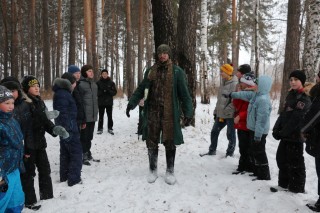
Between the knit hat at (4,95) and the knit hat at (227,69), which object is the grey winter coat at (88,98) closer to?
the knit hat at (227,69)

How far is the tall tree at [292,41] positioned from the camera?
9758mm

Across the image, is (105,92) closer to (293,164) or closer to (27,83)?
(27,83)

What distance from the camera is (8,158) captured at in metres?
3.25

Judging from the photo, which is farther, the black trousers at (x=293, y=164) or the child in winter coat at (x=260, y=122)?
the child in winter coat at (x=260, y=122)

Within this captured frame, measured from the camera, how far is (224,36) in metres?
16.8

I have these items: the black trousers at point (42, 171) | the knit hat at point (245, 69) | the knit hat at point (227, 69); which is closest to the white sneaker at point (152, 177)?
the black trousers at point (42, 171)

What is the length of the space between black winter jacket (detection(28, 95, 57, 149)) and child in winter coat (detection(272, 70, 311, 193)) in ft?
11.7

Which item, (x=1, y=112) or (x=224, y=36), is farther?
(x=224, y=36)

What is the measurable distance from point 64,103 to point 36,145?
93 centimetres

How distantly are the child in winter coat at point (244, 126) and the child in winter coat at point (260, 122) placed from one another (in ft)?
0.79

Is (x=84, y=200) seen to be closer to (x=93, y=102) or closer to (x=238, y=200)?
(x=238, y=200)

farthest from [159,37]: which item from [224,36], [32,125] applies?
[224,36]

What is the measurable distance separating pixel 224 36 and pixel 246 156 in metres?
12.6

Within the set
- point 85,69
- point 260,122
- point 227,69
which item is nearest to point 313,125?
point 260,122
